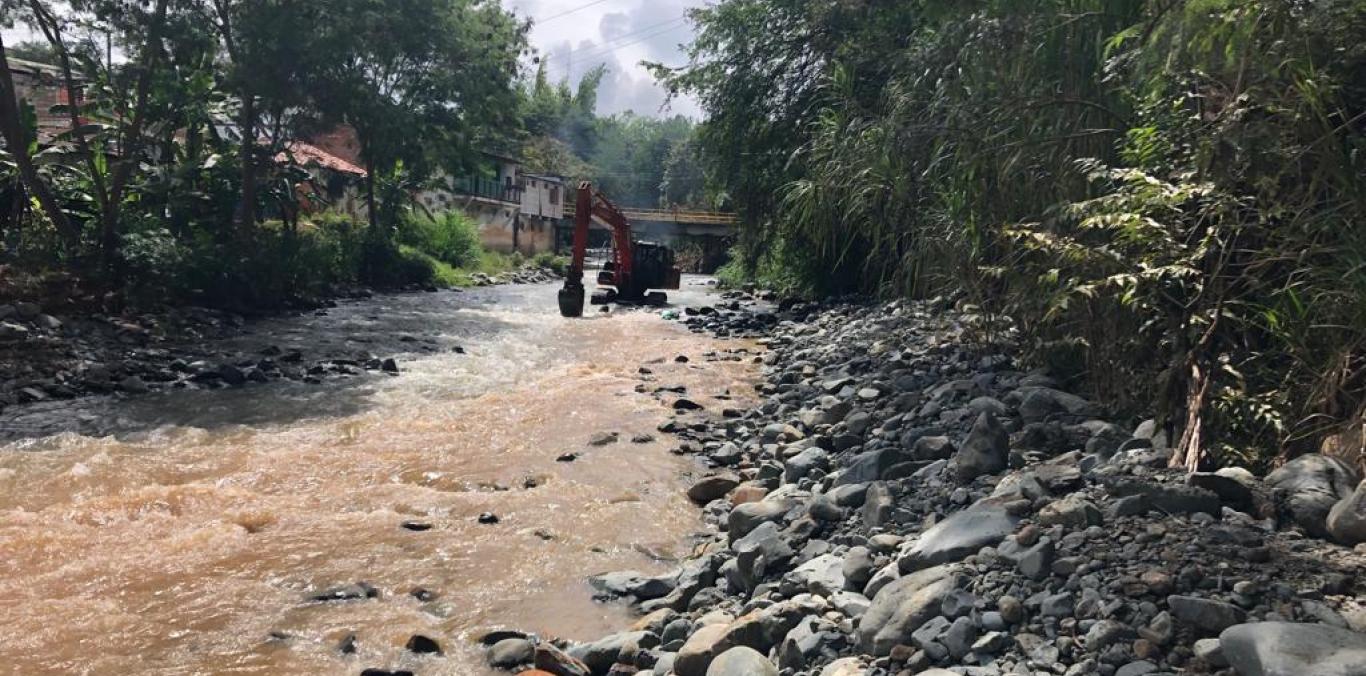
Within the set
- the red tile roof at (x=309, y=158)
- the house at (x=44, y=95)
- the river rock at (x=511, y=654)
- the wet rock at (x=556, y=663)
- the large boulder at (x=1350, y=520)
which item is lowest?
the river rock at (x=511, y=654)

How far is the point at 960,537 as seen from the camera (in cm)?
437

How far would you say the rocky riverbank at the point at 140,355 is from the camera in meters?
11.8

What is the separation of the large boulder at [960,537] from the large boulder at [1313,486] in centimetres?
112

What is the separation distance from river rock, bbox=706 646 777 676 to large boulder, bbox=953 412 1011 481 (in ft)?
7.15

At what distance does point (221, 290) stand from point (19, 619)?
50.4ft

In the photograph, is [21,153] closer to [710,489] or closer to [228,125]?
[228,125]

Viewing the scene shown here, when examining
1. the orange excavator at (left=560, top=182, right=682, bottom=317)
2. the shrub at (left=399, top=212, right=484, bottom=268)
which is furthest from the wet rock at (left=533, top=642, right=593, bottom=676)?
the shrub at (left=399, top=212, right=484, bottom=268)

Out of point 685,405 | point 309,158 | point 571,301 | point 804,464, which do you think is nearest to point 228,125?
point 309,158

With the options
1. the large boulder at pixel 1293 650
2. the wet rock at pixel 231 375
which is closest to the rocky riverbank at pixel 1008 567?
the large boulder at pixel 1293 650

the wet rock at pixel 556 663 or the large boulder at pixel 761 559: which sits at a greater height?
the large boulder at pixel 761 559

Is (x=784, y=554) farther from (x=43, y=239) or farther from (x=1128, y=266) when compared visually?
(x=43, y=239)

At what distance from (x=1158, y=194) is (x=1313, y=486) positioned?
1.79 m

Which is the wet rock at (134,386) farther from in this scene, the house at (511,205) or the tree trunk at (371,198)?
the house at (511,205)

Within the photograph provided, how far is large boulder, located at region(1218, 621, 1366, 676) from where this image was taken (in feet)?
9.04
